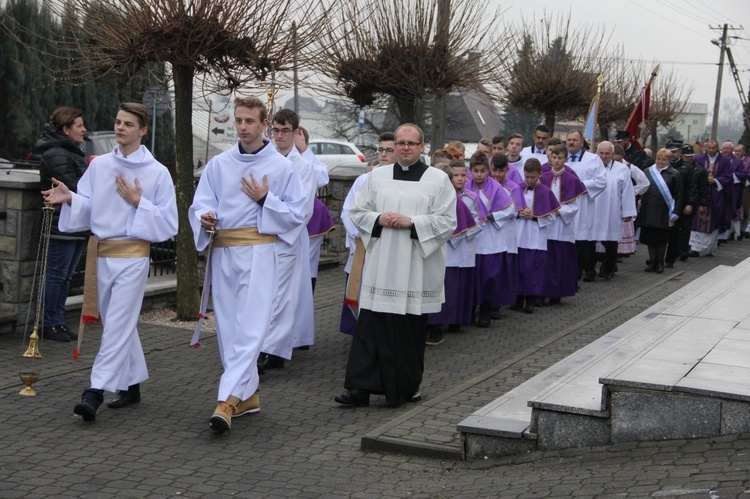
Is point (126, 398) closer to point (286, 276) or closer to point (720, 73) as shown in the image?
point (286, 276)

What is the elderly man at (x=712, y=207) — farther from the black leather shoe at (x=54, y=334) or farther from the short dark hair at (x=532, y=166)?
the black leather shoe at (x=54, y=334)

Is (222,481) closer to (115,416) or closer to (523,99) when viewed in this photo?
(115,416)

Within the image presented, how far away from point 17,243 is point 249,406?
3340mm

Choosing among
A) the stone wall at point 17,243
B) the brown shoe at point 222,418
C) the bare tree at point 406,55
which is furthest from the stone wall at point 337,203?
the brown shoe at point 222,418

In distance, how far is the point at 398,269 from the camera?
765cm

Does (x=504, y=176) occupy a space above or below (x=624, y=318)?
above

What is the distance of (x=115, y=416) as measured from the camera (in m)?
7.29

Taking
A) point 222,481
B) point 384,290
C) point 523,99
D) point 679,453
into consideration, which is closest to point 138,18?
point 384,290

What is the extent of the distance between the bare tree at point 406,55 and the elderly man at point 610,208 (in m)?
2.64

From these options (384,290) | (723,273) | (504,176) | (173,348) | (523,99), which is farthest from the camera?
(523,99)

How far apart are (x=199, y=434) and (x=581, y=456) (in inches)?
91.5

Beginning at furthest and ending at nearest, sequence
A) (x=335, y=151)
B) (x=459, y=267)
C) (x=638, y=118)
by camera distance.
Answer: (x=335, y=151) → (x=638, y=118) → (x=459, y=267)

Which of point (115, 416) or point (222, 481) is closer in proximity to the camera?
point (222, 481)

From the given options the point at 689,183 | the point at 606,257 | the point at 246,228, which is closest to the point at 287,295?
the point at 246,228
